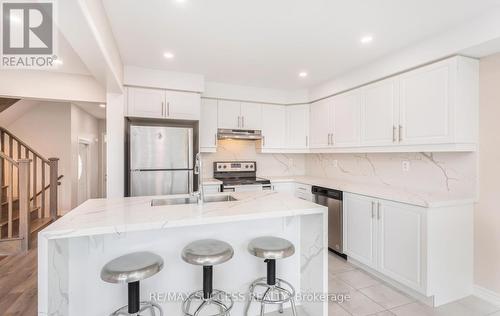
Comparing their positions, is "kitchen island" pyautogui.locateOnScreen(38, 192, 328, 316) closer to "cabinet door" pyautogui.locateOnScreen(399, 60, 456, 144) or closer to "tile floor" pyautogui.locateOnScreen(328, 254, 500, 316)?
"tile floor" pyautogui.locateOnScreen(328, 254, 500, 316)

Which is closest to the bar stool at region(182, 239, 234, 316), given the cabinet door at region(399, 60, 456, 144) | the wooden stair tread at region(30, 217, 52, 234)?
the cabinet door at region(399, 60, 456, 144)

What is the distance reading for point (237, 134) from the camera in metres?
3.99

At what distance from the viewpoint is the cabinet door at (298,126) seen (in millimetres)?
4281

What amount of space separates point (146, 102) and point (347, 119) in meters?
2.73

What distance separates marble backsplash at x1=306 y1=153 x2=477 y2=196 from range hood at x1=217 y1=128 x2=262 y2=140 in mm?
1342

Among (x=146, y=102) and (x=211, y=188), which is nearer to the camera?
(x=146, y=102)

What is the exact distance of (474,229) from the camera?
2.36m

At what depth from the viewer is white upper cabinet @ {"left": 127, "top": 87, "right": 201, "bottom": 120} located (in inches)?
127

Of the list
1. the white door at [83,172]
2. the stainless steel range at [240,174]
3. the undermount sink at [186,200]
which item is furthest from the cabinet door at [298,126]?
the white door at [83,172]

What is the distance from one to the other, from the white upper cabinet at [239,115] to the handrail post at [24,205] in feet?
8.99

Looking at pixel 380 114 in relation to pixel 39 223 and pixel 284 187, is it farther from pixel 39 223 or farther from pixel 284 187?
pixel 39 223

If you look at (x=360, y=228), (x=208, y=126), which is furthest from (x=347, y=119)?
(x=208, y=126)

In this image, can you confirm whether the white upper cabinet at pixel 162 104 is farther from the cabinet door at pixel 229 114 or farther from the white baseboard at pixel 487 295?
the white baseboard at pixel 487 295

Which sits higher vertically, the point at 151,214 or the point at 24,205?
the point at 151,214
